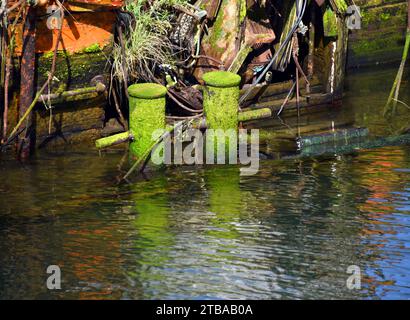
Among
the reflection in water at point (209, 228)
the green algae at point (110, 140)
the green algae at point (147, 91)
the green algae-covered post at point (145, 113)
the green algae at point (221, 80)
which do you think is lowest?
the reflection in water at point (209, 228)

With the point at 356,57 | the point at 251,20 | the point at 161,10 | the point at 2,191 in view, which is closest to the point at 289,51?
the point at 251,20

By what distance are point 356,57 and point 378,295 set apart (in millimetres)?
8479

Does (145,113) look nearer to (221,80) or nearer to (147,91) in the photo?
(147,91)

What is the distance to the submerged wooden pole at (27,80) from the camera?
1127 cm

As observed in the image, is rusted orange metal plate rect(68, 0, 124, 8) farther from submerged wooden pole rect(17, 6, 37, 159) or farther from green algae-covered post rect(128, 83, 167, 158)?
green algae-covered post rect(128, 83, 167, 158)

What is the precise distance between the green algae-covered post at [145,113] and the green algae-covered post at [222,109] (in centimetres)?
62

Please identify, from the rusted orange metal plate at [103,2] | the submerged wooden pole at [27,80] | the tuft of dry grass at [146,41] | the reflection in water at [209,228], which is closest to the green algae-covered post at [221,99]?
the reflection in water at [209,228]

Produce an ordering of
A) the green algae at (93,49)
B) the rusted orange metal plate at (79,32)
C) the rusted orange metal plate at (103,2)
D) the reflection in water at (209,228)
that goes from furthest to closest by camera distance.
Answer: the green algae at (93,49) → the rusted orange metal plate at (79,32) → the rusted orange metal plate at (103,2) → the reflection in water at (209,228)

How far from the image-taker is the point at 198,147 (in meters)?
12.1

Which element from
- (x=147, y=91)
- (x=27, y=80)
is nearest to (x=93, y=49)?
(x=27, y=80)

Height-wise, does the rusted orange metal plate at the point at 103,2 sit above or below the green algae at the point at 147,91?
above

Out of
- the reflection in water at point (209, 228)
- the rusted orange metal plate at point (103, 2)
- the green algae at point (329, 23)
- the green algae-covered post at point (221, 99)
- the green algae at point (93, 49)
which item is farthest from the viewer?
the green algae at point (329, 23)

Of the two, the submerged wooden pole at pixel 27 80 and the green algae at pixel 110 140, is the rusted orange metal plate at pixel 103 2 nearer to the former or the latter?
the submerged wooden pole at pixel 27 80

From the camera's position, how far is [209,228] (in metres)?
9.98
